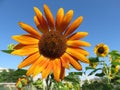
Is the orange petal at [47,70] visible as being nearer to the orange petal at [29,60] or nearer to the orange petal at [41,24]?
the orange petal at [29,60]

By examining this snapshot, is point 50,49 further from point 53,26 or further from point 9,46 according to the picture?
point 9,46

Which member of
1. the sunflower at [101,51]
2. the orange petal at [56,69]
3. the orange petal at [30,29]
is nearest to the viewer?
the orange petal at [56,69]

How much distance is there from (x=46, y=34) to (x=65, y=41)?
110mm

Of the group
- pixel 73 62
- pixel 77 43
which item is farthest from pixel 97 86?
pixel 73 62

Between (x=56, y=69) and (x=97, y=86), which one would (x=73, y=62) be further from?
(x=97, y=86)

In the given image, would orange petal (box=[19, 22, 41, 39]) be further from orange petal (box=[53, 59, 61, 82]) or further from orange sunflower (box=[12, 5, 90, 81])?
orange petal (box=[53, 59, 61, 82])

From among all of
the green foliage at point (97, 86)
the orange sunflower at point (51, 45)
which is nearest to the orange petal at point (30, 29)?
the orange sunflower at point (51, 45)

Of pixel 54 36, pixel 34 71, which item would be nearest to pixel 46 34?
pixel 54 36

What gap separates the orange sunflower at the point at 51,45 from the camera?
1696mm

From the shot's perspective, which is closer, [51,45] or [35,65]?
[35,65]

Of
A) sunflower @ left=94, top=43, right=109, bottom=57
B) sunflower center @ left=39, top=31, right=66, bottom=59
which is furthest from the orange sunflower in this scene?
sunflower @ left=94, top=43, right=109, bottom=57

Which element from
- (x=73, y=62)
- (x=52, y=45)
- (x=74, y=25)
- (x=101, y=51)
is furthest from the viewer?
(x=101, y=51)

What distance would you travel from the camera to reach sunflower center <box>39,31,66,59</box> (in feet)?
6.25

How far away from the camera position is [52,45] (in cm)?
194
